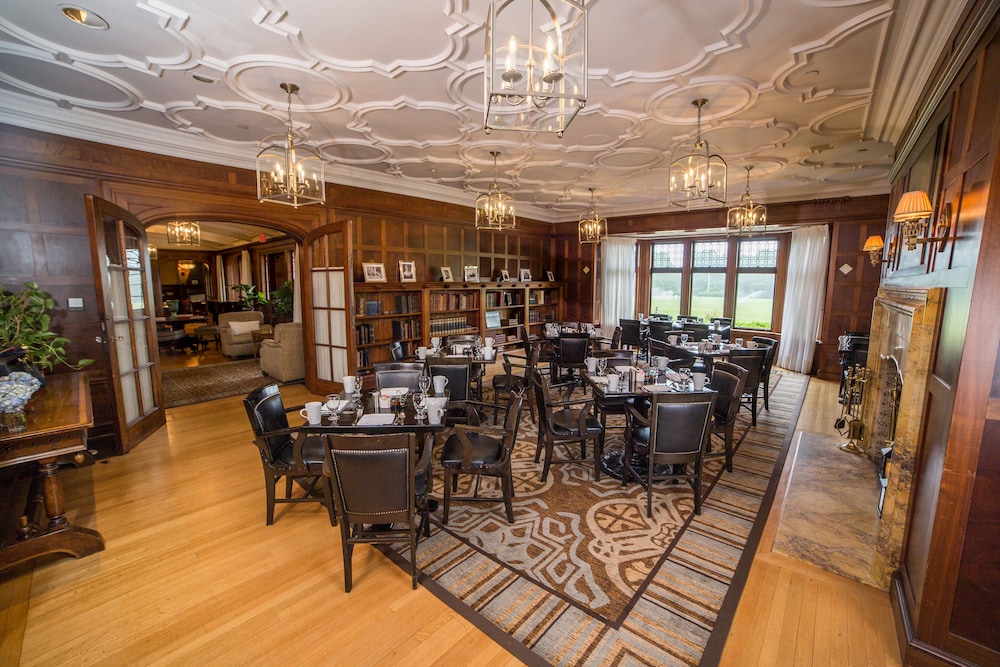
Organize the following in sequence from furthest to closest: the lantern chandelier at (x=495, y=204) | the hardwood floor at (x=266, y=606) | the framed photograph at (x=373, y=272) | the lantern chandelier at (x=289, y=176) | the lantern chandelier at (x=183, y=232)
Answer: the lantern chandelier at (x=183, y=232), the framed photograph at (x=373, y=272), the lantern chandelier at (x=495, y=204), the lantern chandelier at (x=289, y=176), the hardwood floor at (x=266, y=606)

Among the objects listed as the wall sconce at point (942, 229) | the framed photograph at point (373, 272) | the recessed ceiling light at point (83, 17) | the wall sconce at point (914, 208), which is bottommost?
the framed photograph at point (373, 272)

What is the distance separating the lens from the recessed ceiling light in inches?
100.0

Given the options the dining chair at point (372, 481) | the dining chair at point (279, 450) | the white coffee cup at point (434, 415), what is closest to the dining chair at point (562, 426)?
the white coffee cup at point (434, 415)

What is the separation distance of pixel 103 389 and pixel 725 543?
606 cm

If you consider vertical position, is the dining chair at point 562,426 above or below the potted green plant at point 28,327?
below

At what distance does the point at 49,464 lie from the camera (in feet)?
8.50

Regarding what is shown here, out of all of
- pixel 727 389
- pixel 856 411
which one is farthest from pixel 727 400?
pixel 856 411

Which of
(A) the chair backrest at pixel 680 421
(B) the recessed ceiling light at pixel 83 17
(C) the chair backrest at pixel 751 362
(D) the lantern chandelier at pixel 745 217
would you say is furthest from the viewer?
(D) the lantern chandelier at pixel 745 217

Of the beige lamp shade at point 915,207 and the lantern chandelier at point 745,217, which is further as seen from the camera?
the lantern chandelier at point 745,217

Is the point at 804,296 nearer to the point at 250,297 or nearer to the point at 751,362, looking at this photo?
the point at 751,362

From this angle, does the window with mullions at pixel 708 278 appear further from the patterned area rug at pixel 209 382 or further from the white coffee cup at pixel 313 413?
the patterned area rug at pixel 209 382

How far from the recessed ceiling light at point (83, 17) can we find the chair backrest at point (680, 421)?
448cm

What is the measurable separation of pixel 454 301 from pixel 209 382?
4581 millimetres

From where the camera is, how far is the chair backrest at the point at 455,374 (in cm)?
447
